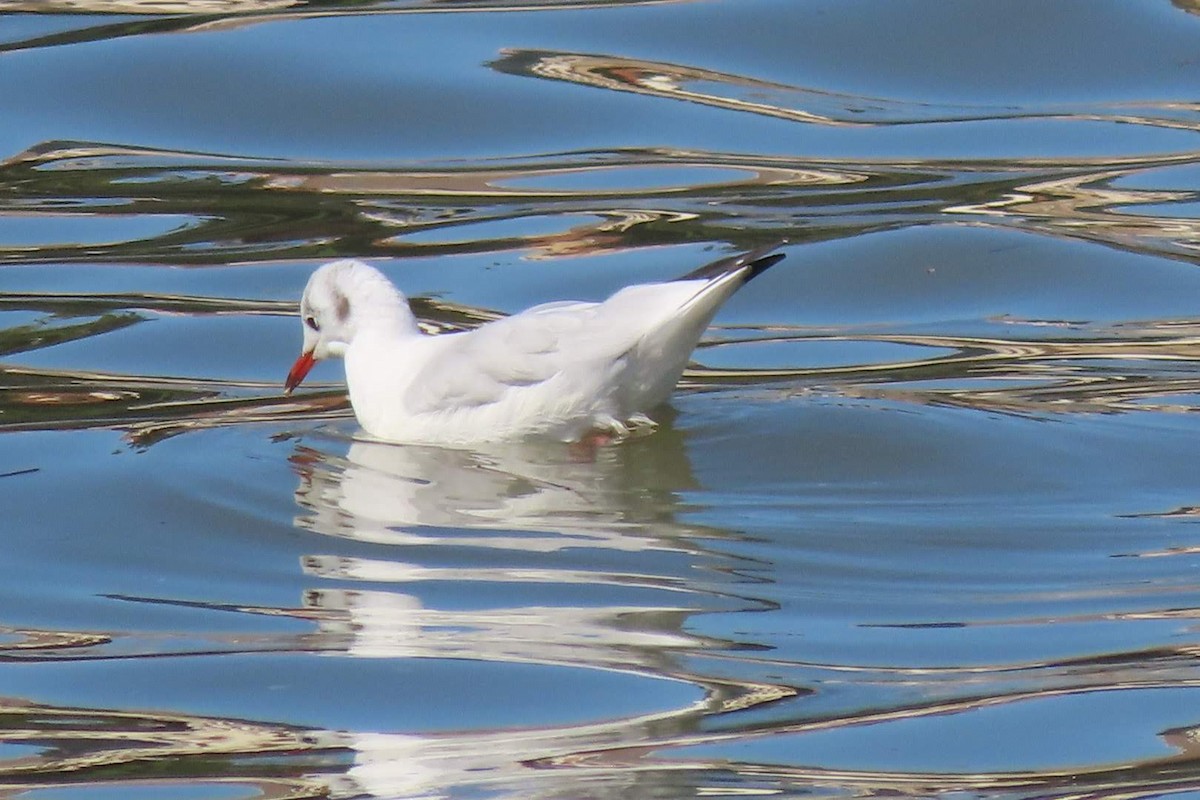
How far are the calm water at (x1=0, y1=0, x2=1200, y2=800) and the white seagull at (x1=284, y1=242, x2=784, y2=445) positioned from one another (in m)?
0.12

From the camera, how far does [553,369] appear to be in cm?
639

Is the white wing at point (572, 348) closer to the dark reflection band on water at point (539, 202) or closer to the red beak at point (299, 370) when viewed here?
the red beak at point (299, 370)

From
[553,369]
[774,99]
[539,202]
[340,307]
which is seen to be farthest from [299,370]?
[774,99]

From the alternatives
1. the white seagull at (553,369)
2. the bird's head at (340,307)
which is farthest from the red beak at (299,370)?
the white seagull at (553,369)

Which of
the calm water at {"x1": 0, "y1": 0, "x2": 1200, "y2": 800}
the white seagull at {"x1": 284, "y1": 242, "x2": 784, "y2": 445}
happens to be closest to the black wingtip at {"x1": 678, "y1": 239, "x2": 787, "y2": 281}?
the white seagull at {"x1": 284, "y1": 242, "x2": 784, "y2": 445}

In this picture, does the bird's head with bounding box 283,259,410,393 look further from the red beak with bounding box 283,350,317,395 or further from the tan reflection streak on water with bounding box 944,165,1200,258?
the tan reflection streak on water with bounding box 944,165,1200,258

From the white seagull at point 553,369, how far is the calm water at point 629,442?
0.12 m

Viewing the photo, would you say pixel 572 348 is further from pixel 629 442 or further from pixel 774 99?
pixel 774 99

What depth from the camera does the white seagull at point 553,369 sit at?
20.7 ft

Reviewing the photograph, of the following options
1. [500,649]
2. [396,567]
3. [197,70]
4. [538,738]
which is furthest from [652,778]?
[197,70]

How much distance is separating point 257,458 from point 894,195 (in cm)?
374

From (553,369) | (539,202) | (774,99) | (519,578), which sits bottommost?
(519,578)

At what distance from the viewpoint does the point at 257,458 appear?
21.3 ft

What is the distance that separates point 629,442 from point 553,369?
16.6 inches
